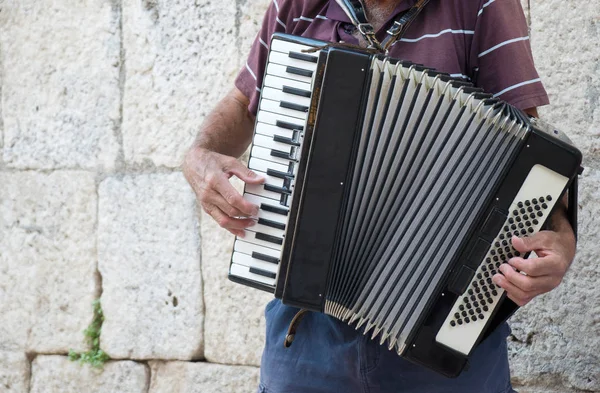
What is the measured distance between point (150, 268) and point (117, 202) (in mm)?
279

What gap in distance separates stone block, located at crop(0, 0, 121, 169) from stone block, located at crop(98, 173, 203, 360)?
0.20 meters

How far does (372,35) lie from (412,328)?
0.60 meters

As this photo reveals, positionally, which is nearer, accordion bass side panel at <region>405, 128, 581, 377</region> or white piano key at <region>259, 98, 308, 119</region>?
accordion bass side panel at <region>405, 128, 581, 377</region>

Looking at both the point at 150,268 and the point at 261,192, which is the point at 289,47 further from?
the point at 150,268

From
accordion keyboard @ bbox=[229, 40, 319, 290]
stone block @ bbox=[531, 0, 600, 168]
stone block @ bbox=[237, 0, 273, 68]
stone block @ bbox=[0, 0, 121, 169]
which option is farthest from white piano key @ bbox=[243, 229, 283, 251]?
stone block @ bbox=[0, 0, 121, 169]

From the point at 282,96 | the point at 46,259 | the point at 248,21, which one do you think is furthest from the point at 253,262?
the point at 46,259

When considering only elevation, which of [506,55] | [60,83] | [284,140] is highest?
[506,55]

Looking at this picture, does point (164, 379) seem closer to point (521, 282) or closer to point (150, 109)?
point (150, 109)

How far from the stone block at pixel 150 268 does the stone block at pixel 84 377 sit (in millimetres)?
62

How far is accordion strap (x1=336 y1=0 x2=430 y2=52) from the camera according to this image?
1673 millimetres

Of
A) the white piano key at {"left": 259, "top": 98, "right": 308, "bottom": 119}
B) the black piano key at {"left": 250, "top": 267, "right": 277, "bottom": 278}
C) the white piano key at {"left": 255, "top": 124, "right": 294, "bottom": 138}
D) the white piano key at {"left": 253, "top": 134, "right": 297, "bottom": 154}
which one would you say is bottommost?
the black piano key at {"left": 250, "top": 267, "right": 277, "bottom": 278}

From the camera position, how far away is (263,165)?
164 cm

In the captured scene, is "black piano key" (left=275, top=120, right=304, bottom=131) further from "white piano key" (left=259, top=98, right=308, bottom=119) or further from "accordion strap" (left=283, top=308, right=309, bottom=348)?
"accordion strap" (left=283, top=308, right=309, bottom=348)

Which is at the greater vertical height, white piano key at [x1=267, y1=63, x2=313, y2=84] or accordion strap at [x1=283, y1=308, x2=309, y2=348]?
white piano key at [x1=267, y1=63, x2=313, y2=84]
